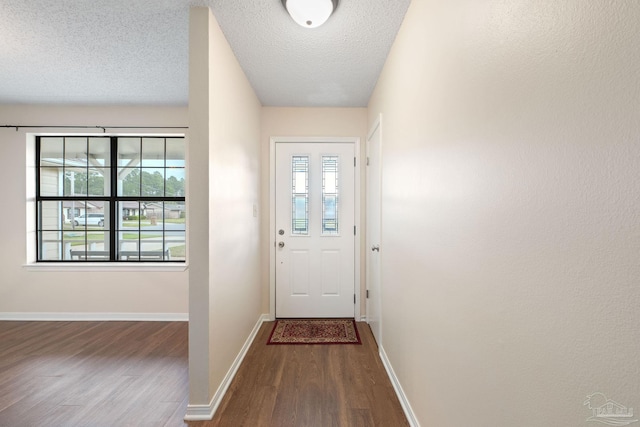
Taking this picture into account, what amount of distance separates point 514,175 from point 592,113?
0.79ft

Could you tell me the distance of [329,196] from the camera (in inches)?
127

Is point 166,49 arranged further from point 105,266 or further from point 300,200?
point 105,266

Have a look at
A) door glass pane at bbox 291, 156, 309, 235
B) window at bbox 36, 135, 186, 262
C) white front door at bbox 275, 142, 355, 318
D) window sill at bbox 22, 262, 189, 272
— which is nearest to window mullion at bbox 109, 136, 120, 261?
window at bbox 36, 135, 186, 262

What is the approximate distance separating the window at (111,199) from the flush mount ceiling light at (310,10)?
237cm

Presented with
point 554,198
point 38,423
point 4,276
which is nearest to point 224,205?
point 38,423

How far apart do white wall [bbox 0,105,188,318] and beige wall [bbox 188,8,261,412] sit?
4.74ft

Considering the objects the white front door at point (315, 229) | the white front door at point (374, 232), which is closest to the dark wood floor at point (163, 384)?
the white front door at point (374, 232)

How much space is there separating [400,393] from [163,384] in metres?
1.69

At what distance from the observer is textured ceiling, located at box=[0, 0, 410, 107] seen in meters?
1.70

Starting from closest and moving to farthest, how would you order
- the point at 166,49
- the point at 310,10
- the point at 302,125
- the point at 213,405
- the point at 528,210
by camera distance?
the point at 528,210 < the point at 310,10 < the point at 213,405 < the point at 166,49 < the point at 302,125

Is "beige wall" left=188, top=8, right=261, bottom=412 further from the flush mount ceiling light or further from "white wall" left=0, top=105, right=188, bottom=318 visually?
"white wall" left=0, top=105, right=188, bottom=318

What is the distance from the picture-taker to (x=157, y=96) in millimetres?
→ 2996

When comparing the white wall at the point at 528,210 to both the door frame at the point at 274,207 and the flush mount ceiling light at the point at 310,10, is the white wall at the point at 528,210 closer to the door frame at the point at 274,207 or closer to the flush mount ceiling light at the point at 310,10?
the flush mount ceiling light at the point at 310,10

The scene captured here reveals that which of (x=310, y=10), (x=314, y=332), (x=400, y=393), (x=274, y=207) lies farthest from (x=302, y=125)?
(x=400, y=393)
